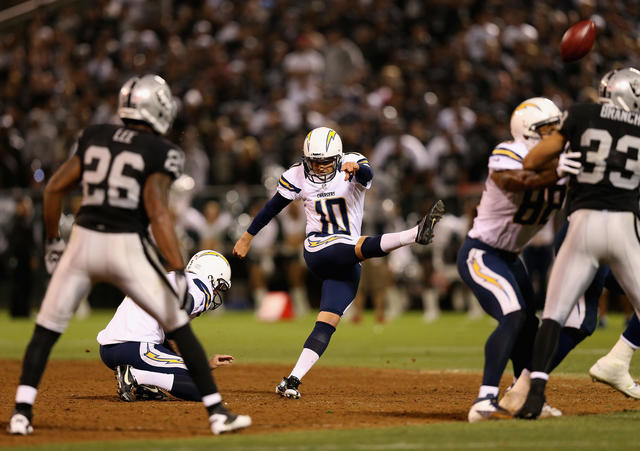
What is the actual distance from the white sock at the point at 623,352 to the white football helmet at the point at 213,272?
307 centimetres

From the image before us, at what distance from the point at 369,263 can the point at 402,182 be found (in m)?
1.95

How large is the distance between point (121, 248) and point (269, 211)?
2.91m

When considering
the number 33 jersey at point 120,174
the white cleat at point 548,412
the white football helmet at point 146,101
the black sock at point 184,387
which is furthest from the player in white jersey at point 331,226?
the number 33 jersey at point 120,174

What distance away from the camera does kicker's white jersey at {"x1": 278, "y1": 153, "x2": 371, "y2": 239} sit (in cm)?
845

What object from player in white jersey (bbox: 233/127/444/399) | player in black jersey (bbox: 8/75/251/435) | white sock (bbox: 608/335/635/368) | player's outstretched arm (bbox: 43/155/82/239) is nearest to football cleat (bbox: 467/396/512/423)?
white sock (bbox: 608/335/635/368)

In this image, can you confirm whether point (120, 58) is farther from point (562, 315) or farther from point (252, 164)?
point (562, 315)

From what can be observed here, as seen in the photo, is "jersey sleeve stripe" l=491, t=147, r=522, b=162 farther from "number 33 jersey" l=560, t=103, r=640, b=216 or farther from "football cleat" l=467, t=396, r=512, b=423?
"football cleat" l=467, t=396, r=512, b=423

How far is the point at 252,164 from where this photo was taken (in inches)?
739

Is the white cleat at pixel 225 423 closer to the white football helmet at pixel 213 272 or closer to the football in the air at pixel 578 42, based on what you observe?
the white football helmet at pixel 213 272

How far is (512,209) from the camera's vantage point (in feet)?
21.7

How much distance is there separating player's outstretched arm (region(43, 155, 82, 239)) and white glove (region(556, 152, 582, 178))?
2.92m

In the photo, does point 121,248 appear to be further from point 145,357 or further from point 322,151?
point 322,151

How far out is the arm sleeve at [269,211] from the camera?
8.66 metres

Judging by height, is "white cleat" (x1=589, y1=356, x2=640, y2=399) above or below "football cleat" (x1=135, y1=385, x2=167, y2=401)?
above
